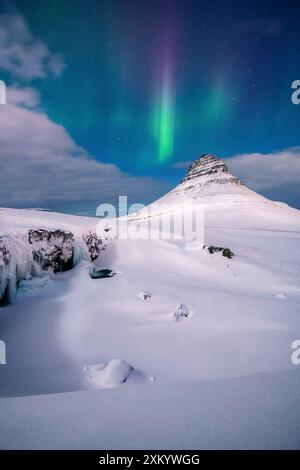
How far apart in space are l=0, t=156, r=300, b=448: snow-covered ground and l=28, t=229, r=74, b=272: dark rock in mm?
489

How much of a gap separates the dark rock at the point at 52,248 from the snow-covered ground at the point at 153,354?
19.2 inches

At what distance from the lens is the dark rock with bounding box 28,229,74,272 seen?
8.84 m

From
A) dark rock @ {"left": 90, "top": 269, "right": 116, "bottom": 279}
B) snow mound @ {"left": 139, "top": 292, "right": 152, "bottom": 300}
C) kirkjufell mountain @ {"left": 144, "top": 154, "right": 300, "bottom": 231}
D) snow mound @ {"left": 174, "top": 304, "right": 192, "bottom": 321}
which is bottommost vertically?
snow mound @ {"left": 174, "top": 304, "right": 192, "bottom": 321}

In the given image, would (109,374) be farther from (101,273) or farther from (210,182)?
(210,182)

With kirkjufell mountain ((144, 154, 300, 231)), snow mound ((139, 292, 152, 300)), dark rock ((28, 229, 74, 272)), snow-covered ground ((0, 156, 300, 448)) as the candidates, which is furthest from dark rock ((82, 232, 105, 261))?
kirkjufell mountain ((144, 154, 300, 231))

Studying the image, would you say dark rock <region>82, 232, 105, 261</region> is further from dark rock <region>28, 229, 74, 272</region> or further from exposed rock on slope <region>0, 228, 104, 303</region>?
dark rock <region>28, 229, 74, 272</region>

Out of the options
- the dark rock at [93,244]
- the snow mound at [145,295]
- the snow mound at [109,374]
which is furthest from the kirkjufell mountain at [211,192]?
the snow mound at [109,374]

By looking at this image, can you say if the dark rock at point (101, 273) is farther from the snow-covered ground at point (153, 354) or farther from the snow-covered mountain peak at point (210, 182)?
the snow-covered mountain peak at point (210, 182)

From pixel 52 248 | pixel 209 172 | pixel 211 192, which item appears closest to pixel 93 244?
pixel 52 248

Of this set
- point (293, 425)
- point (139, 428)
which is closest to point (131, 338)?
point (139, 428)

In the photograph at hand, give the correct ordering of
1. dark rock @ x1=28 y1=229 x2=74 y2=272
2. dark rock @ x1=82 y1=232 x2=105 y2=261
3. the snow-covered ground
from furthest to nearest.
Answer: dark rock @ x1=82 y1=232 x2=105 y2=261, dark rock @ x1=28 y1=229 x2=74 y2=272, the snow-covered ground

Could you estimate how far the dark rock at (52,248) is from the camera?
8.84 m
